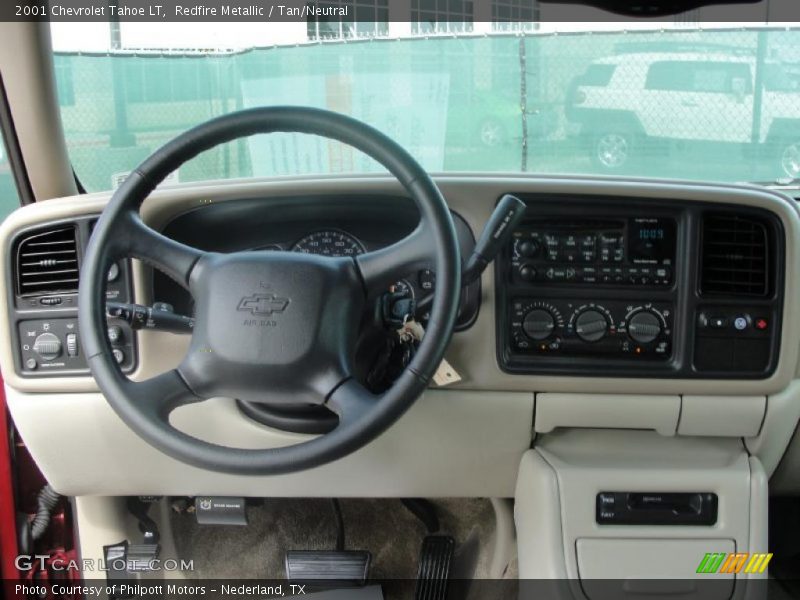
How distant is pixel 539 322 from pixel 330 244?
495mm

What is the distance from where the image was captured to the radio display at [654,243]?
169 centimetres

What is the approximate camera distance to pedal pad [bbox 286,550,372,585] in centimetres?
225

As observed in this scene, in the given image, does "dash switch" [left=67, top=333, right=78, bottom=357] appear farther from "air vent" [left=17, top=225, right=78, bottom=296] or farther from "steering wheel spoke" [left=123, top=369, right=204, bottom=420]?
"steering wheel spoke" [left=123, top=369, right=204, bottom=420]

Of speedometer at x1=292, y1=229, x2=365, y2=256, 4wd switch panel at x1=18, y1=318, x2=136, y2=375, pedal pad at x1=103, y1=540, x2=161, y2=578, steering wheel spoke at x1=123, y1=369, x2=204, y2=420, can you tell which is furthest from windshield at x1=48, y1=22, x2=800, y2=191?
pedal pad at x1=103, y1=540, x2=161, y2=578

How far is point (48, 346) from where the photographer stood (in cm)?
176

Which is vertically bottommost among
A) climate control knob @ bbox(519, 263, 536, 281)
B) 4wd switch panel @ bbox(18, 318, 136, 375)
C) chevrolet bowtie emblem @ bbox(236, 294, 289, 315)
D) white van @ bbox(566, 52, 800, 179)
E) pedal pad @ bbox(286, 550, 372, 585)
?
pedal pad @ bbox(286, 550, 372, 585)

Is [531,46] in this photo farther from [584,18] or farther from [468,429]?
[468,429]

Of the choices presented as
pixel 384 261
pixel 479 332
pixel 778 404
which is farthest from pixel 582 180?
pixel 778 404

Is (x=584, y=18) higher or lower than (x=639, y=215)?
higher

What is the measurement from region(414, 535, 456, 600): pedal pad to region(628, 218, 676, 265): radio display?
106cm

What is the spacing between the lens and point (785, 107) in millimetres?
2027

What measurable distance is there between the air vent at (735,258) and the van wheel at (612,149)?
33 centimetres

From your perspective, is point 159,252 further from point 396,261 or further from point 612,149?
point 612,149

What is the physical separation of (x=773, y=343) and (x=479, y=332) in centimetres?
65
